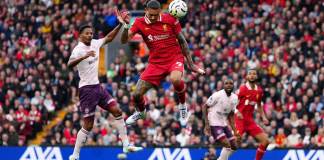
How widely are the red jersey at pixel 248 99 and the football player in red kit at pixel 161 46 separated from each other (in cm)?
346

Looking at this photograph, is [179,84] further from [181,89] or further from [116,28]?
[116,28]

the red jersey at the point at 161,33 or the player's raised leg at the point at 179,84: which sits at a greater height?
the red jersey at the point at 161,33

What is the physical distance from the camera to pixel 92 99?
1021 inches

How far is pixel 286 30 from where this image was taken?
39.6 meters

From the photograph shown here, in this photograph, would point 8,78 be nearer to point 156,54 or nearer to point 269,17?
point 269,17

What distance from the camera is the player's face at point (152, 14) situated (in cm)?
2534

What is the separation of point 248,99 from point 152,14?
504 centimetres

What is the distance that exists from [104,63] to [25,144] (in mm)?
7046

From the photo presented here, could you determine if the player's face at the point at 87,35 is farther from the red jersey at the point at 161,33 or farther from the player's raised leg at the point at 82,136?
the player's raised leg at the point at 82,136

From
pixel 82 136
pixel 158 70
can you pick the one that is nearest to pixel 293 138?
pixel 158 70

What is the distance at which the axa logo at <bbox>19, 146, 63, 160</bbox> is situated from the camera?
1309 inches

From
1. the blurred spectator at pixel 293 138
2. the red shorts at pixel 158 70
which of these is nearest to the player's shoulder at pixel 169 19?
the red shorts at pixel 158 70

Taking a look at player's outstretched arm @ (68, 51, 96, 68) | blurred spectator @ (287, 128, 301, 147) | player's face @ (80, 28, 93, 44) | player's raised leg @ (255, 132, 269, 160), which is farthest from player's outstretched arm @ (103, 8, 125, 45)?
blurred spectator @ (287, 128, 301, 147)

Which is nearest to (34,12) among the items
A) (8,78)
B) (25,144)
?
(8,78)
